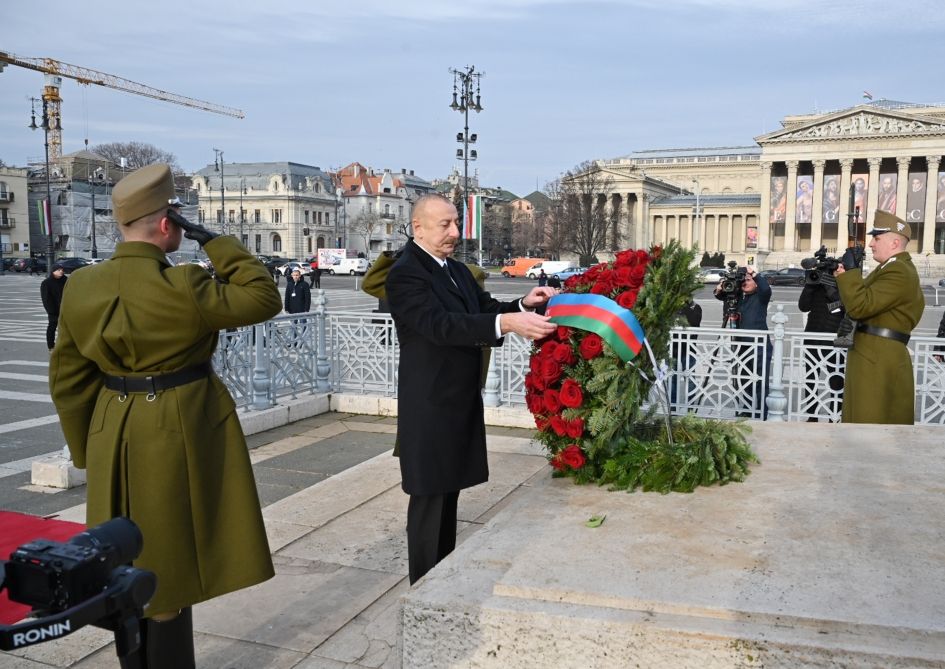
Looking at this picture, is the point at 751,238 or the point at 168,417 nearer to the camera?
the point at 168,417

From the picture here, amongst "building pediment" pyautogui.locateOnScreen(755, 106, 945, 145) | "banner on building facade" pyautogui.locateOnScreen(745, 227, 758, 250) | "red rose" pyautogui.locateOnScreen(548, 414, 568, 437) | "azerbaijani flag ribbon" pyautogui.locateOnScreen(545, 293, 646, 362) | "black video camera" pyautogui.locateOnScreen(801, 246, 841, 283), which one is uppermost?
"building pediment" pyautogui.locateOnScreen(755, 106, 945, 145)

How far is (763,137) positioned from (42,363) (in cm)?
8232

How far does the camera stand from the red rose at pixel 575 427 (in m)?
3.33

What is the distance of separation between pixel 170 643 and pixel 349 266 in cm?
5997

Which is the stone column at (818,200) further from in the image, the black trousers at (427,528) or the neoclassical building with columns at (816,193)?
the black trousers at (427,528)

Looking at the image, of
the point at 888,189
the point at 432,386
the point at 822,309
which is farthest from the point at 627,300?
the point at 888,189

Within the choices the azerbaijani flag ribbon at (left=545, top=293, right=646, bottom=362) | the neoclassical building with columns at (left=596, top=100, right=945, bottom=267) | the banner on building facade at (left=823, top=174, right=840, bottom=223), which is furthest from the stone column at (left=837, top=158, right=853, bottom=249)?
the azerbaijani flag ribbon at (left=545, top=293, right=646, bottom=362)

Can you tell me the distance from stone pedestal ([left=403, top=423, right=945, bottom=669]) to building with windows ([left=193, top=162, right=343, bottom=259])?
96429 millimetres

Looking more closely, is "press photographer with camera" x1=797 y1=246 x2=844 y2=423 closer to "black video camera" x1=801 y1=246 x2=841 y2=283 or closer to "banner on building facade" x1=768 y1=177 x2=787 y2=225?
"black video camera" x1=801 y1=246 x2=841 y2=283

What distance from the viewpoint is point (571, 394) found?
3336mm

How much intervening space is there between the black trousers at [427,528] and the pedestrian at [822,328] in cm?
441

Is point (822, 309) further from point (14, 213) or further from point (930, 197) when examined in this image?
point (930, 197)

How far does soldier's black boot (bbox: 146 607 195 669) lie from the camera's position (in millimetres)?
2707

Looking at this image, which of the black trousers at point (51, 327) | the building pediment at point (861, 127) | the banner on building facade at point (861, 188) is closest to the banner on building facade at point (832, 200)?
Answer: the banner on building facade at point (861, 188)
